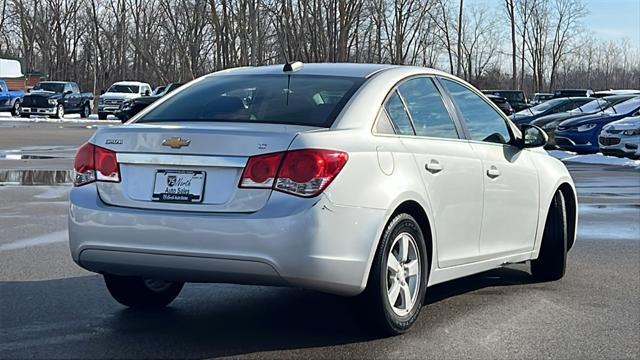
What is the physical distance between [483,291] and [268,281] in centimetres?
255

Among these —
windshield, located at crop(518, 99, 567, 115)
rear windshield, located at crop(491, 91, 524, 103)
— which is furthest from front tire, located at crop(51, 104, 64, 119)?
rear windshield, located at crop(491, 91, 524, 103)

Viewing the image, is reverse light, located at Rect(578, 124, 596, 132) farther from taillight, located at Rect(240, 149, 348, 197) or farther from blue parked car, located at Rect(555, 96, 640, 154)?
taillight, located at Rect(240, 149, 348, 197)

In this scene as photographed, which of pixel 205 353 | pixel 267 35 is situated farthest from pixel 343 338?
pixel 267 35

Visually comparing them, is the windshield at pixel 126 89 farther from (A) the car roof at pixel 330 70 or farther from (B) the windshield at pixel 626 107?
(A) the car roof at pixel 330 70

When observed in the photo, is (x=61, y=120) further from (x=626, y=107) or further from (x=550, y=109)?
(x=626, y=107)

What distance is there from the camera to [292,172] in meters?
4.73

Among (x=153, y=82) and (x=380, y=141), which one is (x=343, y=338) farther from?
(x=153, y=82)

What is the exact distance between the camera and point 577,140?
76.4 feet

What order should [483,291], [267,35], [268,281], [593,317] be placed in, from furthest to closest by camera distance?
[267,35] < [483,291] < [593,317] < [268,281]

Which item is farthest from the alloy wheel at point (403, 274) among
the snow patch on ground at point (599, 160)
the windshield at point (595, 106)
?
the windshield at point (595, 106)

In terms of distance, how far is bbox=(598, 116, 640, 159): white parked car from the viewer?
2148cm

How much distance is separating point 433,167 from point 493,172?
0.91 metres

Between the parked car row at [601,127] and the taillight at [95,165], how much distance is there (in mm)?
15445

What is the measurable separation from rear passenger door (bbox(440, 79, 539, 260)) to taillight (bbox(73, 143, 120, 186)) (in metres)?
2.47
